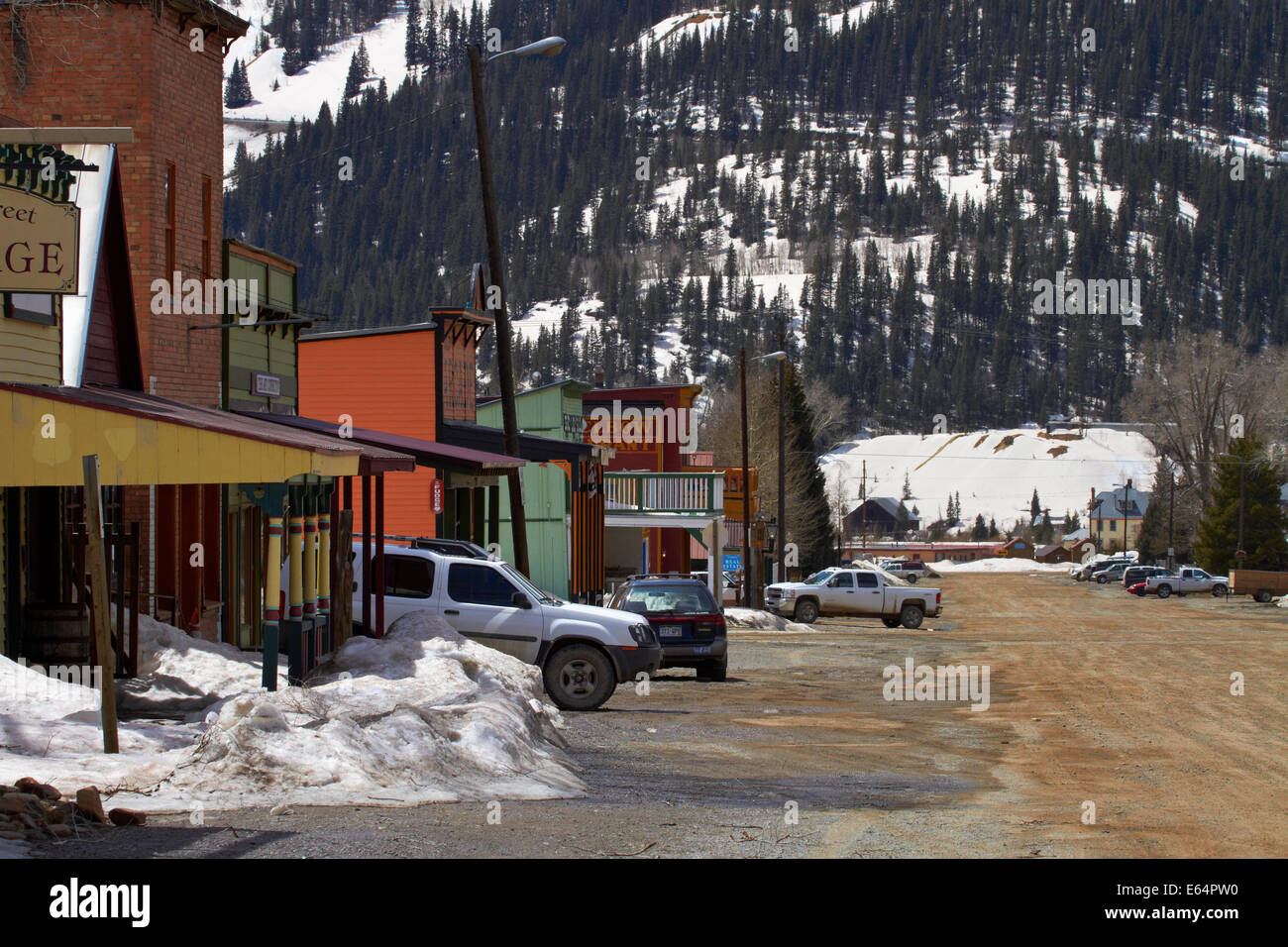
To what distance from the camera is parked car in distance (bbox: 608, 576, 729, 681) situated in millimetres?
21656

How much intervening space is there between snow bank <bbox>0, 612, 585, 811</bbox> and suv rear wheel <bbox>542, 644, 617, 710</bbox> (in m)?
3.03

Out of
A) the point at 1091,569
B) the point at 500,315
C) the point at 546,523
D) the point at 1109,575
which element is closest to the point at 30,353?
the point at 500,315

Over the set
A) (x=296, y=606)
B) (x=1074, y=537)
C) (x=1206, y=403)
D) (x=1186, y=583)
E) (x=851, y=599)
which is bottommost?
(x=1074, y=537)

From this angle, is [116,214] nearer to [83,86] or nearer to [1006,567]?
[83,86]

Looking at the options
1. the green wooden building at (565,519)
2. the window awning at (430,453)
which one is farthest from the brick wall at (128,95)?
the green wooden building at (565,519)

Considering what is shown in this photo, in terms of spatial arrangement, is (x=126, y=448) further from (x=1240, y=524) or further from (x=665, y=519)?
(x=1240, y=524)

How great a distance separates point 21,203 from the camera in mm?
12594

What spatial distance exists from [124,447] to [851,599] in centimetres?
3170

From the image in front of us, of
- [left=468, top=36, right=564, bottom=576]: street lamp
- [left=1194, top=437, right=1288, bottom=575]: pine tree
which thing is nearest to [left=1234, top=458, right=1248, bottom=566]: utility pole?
[left=1194, top=437, right=1288, bottom=575]: pine tree

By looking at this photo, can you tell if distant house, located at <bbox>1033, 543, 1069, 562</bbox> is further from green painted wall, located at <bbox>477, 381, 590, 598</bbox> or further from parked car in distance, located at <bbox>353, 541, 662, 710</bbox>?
parked car in distance, located at <bbox>353, 541, 662, 710</bbox>

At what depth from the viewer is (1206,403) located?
8400 centimetres

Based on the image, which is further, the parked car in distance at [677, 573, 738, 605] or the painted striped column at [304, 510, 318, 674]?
the parked car in distance at [677, 573, 738, 605]
